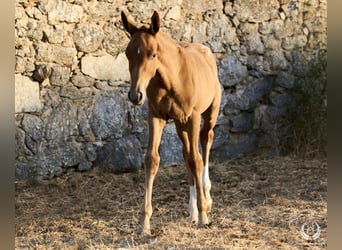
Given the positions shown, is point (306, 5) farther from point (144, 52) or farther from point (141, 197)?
point (144, 52)

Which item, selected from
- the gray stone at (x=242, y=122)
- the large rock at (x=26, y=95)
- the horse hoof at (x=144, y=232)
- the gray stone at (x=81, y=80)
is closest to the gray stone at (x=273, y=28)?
the gray stone at (x=242, y=122)

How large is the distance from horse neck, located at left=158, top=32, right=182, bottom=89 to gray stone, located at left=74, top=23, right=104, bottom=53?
1763 mm

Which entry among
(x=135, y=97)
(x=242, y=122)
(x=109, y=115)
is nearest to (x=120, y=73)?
(x=109, y=115)

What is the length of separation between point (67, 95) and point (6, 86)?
13.7 ft

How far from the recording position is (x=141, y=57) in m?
2.90

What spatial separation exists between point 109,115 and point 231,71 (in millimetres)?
1482

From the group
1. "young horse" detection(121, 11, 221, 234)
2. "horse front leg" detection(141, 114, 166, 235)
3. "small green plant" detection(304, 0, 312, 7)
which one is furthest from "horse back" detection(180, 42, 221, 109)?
"small green plant" detection(304, 0, 312, 7)

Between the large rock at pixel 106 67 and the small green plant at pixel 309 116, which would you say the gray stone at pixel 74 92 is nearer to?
the large rock at pixel 106 67

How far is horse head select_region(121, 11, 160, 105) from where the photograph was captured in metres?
2.81

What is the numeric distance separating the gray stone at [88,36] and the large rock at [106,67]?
0.09 meters

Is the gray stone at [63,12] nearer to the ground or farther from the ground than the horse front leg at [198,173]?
farther from the ground

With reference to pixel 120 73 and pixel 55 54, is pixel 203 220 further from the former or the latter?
pixel 55 54

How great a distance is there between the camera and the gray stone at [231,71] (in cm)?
565

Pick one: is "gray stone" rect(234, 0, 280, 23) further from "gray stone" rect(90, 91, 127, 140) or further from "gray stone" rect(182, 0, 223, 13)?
"gray stone" rect(90, 91, 127, 140)
